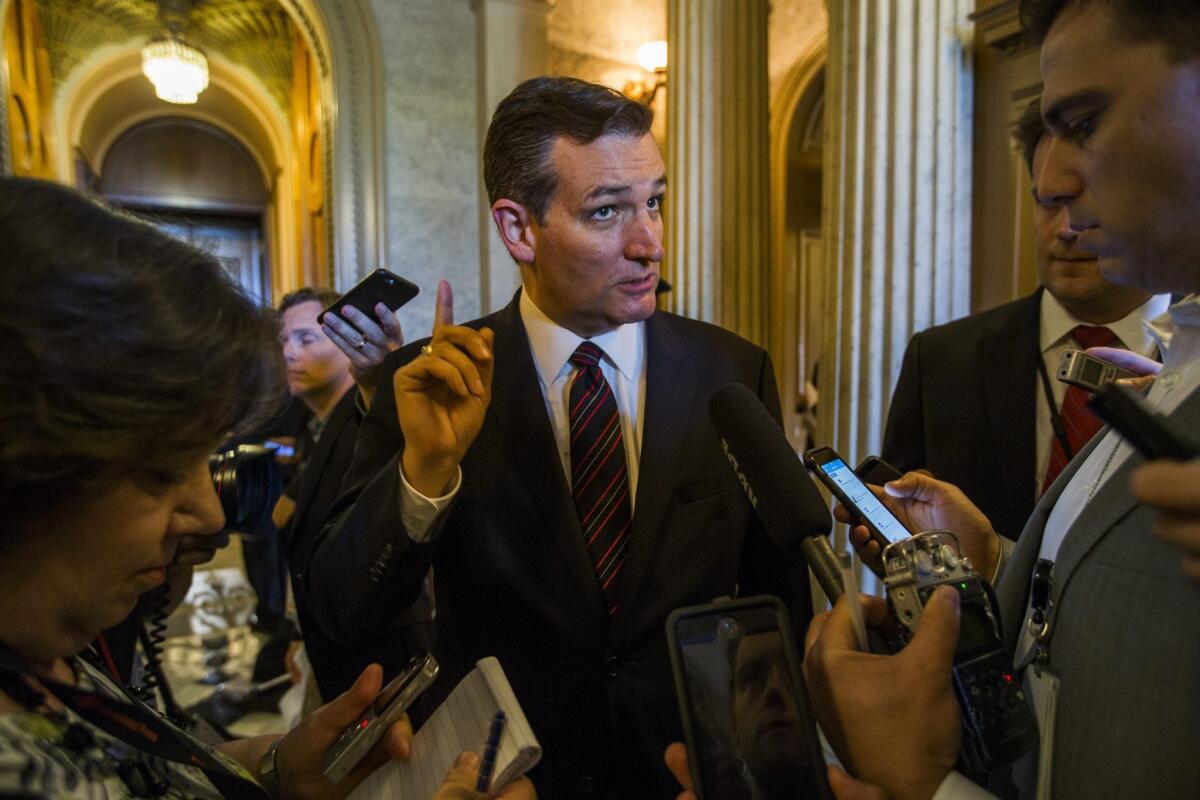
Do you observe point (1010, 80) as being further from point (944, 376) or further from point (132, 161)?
point (132, 161)

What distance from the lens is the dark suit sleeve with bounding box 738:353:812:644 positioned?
127 cm

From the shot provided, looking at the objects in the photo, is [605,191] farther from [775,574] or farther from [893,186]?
[893,186]

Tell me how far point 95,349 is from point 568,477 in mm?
770

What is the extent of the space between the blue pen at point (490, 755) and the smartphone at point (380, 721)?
121mm

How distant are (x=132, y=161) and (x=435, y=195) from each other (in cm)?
1034

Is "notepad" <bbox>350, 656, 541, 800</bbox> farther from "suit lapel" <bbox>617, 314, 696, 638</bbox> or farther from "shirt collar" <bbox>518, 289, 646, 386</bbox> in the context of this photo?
"shirt collar" <bbox>518, 289, 646, 386</bbox>

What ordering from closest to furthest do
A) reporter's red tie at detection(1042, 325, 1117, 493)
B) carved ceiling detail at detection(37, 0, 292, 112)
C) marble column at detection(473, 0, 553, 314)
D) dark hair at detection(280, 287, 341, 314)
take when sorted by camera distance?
1. reporter's red tie at detection(1042, 325, 1117, 493)
2. dark hair at detection(280, 287, 341, 314)
3. marble column at detection(473, 0, 553, 314)
4. carved ceiling detail at detection(37, 0, 292, 112)

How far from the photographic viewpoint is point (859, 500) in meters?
0.75

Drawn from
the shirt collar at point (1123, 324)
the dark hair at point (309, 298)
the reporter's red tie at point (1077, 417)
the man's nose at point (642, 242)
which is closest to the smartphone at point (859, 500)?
the man's nose at point (642, 242)

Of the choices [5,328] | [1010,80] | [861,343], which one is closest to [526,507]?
[5,328]

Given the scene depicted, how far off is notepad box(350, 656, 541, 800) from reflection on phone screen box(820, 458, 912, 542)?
1.28ft

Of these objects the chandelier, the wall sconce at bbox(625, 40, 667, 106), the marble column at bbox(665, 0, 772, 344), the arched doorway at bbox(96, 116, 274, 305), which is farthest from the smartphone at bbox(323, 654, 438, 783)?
the arched doorway at bbox(96, 116, 274, 305)

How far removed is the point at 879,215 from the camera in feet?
8.71

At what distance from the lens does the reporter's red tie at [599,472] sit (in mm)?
1184
